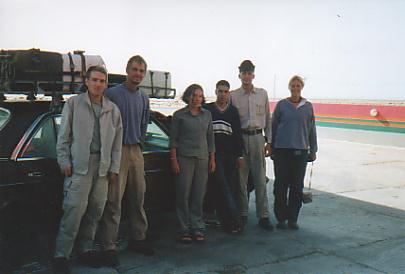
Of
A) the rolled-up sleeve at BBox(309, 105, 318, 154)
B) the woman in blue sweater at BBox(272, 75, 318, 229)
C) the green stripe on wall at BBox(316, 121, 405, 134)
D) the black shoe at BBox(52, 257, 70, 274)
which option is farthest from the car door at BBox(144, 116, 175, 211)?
the green stripe on wall at BBox(316, 121, 405, 134)

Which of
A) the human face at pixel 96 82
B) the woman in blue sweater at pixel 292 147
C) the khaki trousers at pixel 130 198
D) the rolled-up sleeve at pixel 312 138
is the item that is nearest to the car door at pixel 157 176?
the khaki trousers at pixel 130 198

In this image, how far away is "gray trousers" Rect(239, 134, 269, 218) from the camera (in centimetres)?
485

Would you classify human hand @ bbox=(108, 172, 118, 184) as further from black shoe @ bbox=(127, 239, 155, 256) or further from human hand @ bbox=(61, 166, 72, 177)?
black shoe @ bbox=(127, 239, 155, 256)

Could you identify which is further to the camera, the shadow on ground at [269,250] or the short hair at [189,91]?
the short hair at [189,91]

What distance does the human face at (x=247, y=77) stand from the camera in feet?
15.7

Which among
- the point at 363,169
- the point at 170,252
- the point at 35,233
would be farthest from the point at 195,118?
the point at 363,169

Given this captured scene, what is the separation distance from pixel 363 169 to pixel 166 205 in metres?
6.17

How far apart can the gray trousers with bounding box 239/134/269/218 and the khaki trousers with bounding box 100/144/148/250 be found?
1.31 m

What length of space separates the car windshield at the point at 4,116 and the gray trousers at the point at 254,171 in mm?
2489

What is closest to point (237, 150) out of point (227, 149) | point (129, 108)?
point (227, 149)

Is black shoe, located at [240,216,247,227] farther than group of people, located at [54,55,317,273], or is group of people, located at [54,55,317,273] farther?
black shoe, located at [240,216,247,227]

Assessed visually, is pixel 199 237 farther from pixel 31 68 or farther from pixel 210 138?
pixel 31 68

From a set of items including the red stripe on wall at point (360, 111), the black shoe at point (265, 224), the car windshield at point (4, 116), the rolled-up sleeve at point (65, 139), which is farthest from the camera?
the red stripe on wall at point (360, 111)

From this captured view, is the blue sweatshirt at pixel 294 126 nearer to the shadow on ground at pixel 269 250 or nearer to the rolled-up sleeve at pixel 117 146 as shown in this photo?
the shadow on ground at pixel 269 250
